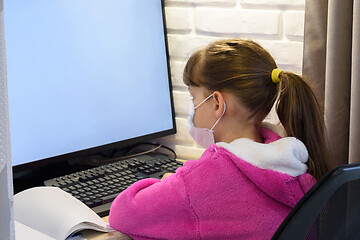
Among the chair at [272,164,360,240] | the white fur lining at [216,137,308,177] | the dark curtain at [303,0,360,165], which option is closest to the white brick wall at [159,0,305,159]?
the dark curtain at [303,0,360,165]

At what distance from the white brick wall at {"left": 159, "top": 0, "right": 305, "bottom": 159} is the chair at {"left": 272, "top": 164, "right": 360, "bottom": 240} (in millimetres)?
808

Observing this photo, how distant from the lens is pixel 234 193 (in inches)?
43.5

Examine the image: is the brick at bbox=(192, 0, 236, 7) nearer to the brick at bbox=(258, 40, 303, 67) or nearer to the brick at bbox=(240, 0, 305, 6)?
the brick at bbox=(240, 0, 305, 6)

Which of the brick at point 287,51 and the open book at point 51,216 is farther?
the brick at point 287,51

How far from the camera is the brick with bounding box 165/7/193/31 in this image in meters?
1.72

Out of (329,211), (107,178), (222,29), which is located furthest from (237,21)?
(329,211)

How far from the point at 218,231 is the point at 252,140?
0.19 meters

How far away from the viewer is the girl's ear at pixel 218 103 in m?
1.21

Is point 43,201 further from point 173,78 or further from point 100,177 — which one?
point 173,78

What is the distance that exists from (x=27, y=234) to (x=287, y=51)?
32.4 inches

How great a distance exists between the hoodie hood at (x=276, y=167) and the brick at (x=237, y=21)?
0.53 m

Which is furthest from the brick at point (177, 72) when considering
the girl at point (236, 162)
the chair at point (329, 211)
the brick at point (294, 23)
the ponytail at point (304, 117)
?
the chair at point (329, 211)

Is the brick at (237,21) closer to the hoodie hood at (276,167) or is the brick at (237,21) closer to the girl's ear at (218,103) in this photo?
the girl's ear at (218,103)

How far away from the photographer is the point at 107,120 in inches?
63.2
